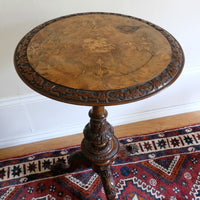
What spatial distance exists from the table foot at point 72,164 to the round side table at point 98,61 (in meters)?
0.19

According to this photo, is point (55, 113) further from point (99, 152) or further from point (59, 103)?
point (99, 152)

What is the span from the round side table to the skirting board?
17.8 inches

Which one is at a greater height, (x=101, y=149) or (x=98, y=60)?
(x=98, y=60)

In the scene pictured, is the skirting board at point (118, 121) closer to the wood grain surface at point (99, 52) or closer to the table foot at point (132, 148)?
the table foot at point (132, 148)

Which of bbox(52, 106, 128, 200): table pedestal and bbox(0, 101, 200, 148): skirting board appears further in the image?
bbox(0, 101, 200, 148): skirting board

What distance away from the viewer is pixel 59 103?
126 cm

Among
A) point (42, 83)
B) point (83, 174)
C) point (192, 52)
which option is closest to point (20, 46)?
point (42, 83)

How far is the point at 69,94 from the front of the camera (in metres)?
0.59

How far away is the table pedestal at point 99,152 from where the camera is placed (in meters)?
0.93

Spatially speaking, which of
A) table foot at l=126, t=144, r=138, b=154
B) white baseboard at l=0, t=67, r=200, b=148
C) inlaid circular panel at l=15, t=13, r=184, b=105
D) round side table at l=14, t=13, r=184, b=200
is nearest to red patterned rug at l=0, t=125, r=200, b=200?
table foot at l=126, t=144, r=138, b=154

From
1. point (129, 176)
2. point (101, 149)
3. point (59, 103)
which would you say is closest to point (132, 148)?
point (129, 176)

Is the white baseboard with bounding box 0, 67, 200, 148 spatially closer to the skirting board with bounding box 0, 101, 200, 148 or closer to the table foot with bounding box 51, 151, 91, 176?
the skirting board with bounding box 0, 101, 200, 148

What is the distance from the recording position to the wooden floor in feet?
4.29

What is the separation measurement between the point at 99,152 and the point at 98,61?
1.61ft
